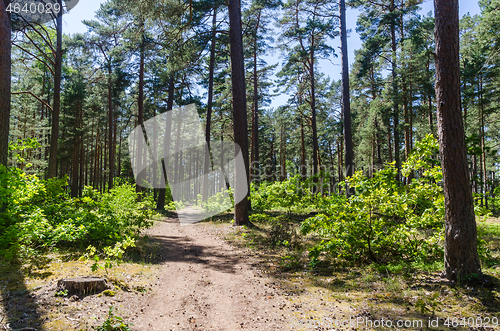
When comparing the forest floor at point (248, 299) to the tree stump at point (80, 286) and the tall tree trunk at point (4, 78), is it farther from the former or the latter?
the tall tree trunk at point (4, 78)

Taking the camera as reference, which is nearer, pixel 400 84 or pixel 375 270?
pixel 375 270

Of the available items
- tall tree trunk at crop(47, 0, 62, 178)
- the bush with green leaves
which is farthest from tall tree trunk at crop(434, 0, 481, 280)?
tall tree trunk at crop(47, 0, 62, 178)

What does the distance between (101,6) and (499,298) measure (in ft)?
80.0

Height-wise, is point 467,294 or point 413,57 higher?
point 413,57

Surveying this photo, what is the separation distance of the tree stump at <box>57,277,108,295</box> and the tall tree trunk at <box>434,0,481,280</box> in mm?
5789

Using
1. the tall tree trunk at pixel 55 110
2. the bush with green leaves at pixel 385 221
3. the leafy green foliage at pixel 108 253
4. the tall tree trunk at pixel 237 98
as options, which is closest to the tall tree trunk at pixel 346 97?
the tall tree trunk at pixel 237 98

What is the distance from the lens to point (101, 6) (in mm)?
18609

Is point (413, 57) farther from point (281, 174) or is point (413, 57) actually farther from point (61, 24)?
point (281, 174)

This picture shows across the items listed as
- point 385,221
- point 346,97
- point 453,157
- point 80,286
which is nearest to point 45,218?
point 80,286

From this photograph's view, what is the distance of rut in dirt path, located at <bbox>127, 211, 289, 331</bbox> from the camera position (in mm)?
3715

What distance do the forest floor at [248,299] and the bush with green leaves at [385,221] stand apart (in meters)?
0.53

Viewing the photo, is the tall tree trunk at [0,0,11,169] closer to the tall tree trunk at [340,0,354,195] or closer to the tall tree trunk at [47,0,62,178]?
the tall tree trunk at [47,0,62,178]

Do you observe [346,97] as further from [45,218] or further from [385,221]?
[45,218]

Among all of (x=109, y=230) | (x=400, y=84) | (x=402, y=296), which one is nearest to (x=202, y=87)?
(x=400, y=84)
